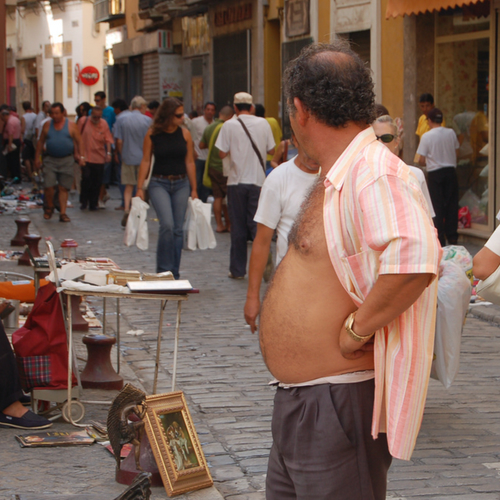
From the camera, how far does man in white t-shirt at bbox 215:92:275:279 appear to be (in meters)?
10.7

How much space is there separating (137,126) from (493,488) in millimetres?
12375

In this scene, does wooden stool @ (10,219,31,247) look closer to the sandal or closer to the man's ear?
the sandal

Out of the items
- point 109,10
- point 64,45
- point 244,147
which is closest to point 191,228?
point 244,147

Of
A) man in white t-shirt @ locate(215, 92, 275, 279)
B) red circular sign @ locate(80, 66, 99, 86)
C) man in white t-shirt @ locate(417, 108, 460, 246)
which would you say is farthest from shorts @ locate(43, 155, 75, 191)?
red circular sign @ locate(80, 66, 99, 86)

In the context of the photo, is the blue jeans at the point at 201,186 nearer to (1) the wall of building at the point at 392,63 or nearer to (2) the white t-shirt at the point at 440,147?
(1) the wall of building at the point at 392,63

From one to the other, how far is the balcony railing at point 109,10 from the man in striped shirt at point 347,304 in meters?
34.7

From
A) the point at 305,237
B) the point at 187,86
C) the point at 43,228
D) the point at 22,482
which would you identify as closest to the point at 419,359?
the point at 305,237

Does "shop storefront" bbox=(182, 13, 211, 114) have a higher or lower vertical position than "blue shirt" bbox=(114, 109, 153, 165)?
higher

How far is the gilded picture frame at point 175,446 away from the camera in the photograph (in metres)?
4.20

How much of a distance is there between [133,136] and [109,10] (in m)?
22.6

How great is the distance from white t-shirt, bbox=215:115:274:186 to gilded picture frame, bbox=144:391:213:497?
6468 mm

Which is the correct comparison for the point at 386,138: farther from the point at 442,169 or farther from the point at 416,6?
the point at 416,6

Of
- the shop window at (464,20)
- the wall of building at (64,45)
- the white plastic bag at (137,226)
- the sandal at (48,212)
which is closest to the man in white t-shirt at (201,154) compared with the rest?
the sandal at (48,212)

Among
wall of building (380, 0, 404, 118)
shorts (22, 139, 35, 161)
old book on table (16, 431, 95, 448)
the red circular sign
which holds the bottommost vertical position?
old book on table (16, 431, 95, 448)
